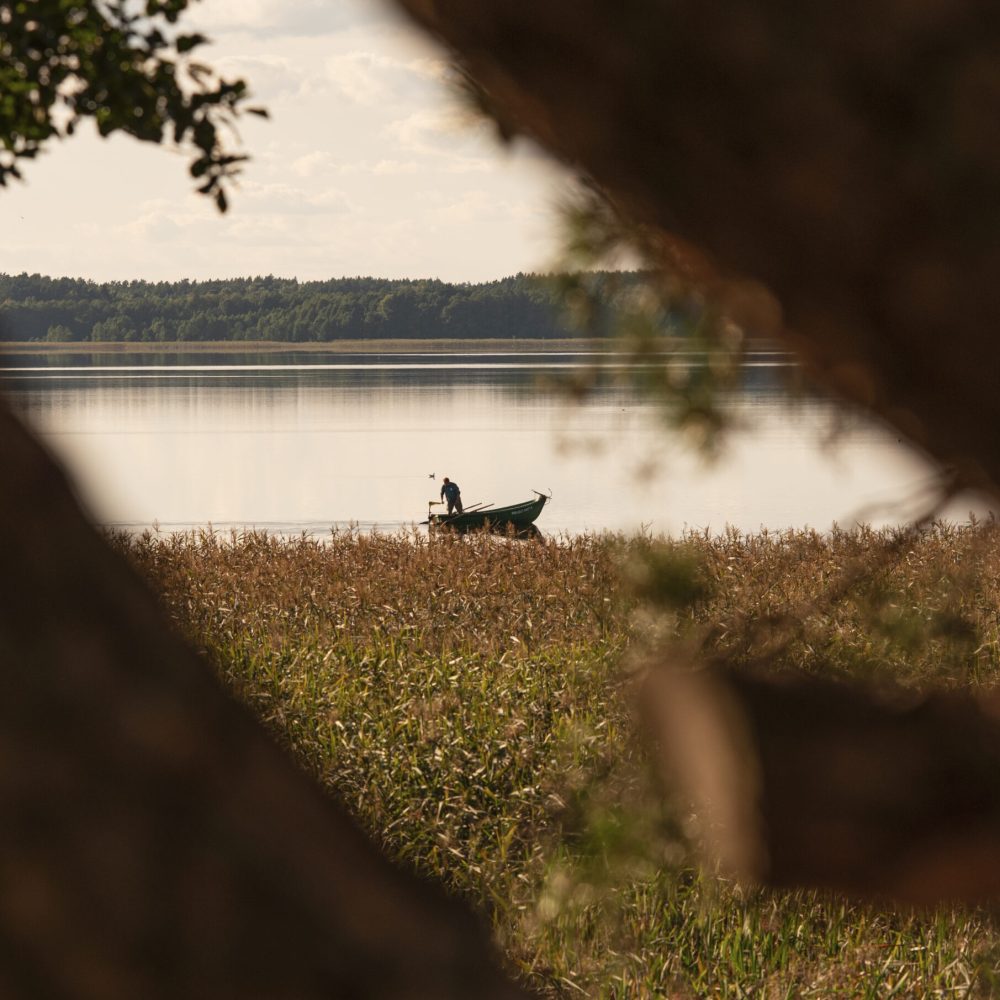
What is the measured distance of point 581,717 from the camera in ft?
33.6

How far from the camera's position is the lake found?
213cm

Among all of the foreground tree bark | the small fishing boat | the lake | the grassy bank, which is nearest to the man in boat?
the small fishing boat

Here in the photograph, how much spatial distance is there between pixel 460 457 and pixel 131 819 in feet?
204

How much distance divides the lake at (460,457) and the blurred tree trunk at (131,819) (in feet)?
0.10

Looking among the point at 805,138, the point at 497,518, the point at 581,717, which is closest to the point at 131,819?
the point at 805,138

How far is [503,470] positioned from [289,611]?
4371 cm

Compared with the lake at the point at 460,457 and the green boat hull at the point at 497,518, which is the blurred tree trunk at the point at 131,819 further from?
the green boat hull at the point at 497,518

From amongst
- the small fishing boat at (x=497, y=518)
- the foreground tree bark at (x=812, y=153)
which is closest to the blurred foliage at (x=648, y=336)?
the foreground tree bark at (x=812, y=153)

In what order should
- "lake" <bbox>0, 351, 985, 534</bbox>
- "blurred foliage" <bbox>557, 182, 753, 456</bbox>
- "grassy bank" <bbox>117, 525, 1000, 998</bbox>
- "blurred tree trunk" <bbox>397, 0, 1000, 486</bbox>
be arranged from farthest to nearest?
1. "blurred foliage" <bbox>557, 182, 753, 456</bbox>
2. "grassy bank" <bbox>117, 525, 1000, 998</bbox>
3. "lake" <bbox>0, 351, 985, 534</bbox>
4. "blurred tree trunk" <bbox>397, 0, 1000, 486</bbox>

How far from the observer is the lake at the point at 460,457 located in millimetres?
2135

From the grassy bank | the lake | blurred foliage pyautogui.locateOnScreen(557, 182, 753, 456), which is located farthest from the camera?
blurred foliage pyautogui.locateOnScreen(557, 182, 753, 456)

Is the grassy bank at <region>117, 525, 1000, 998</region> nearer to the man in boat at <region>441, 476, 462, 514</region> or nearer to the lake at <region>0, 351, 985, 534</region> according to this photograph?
the lake at <region>0, 351, 985, 534</region>

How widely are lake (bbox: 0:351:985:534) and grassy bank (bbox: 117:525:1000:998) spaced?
0.41 metres

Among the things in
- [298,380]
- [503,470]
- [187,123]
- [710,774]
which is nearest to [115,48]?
[187,123]
